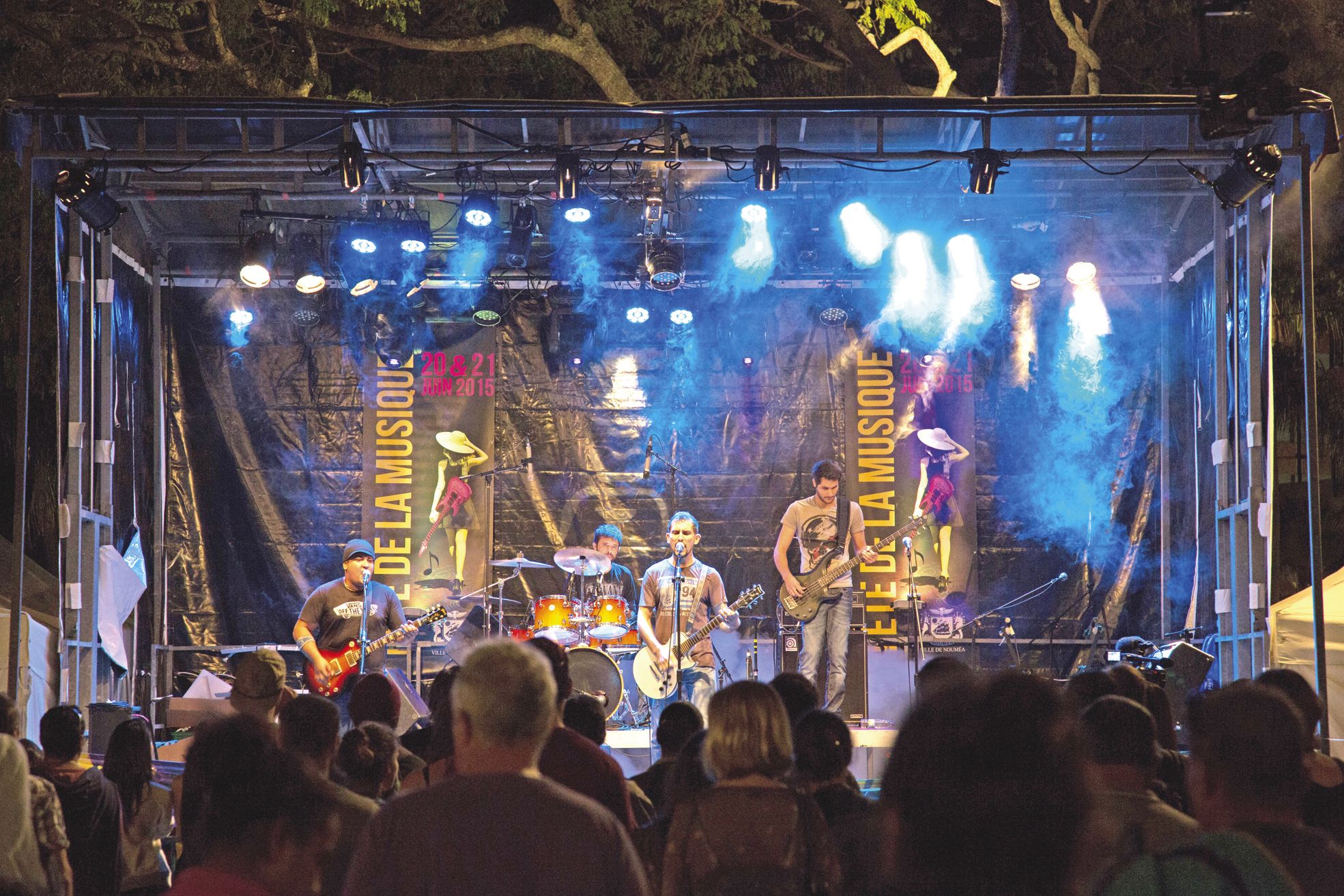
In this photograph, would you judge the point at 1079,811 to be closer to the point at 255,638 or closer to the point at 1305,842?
the point at 1305,842

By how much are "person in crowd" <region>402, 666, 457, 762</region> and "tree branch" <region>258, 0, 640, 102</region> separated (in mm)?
10712

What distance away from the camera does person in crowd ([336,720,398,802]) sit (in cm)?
398

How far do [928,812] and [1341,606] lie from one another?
345 inches

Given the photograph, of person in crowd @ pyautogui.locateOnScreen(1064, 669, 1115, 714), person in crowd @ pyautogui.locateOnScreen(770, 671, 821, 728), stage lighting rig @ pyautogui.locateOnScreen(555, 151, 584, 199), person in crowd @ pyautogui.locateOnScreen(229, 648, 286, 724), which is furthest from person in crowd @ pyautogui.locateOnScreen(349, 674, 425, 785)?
stage lighting rig @ pyautogui.locateOnScreen(555, 151, 584, 199)

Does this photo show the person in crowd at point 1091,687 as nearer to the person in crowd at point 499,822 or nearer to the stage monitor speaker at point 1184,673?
the person in crowd at point 499,822

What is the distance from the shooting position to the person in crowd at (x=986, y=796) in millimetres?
1767

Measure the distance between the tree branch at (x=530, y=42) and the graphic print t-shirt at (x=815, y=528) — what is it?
5916 mm

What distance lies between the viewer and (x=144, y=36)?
14.4 meters

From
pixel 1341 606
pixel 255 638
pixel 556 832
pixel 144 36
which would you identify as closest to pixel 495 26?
pixel 144 36

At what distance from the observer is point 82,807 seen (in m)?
4.40

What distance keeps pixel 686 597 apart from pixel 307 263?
445cm

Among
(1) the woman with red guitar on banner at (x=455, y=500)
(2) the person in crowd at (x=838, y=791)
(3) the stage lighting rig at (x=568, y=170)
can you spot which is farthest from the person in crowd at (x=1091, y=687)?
(1) the woman with red guitar on banner at (x=455, y=500)

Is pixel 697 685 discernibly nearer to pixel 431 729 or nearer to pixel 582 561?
pixel 582 561

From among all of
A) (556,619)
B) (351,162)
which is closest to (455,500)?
(556,619)
